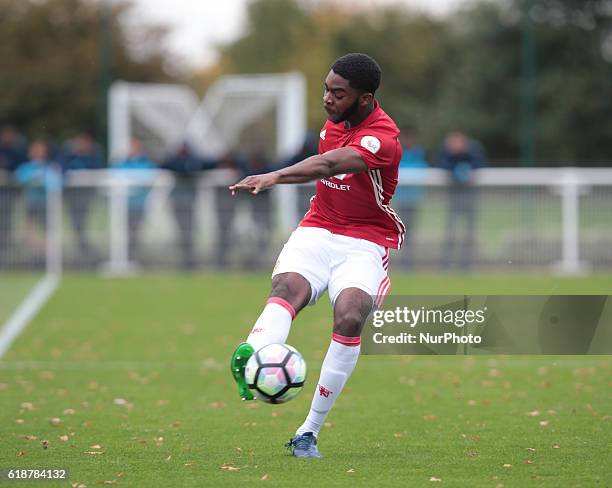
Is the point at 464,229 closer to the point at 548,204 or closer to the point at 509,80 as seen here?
the point at 548,204

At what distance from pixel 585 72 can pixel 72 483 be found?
1531 inches

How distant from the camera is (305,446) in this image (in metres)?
7.95

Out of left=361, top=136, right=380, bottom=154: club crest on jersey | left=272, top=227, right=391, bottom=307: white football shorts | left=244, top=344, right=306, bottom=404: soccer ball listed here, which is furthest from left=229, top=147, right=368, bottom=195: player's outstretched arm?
left=244, top=344, right=306, bottom=404: soccer ball

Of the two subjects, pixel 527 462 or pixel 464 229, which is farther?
pixel 464 229

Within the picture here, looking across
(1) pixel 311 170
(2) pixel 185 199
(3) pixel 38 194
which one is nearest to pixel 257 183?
(1) pixel 311 170

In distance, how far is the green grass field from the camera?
7492 millimetres

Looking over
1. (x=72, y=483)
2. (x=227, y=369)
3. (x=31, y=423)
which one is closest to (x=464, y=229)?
(x=227, y=369)

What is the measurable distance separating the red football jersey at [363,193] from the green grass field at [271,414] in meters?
1.50

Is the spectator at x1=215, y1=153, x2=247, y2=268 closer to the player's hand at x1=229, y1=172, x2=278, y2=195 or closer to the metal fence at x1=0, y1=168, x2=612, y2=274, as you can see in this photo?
the metal fence at x1=0, y1=168, x2=612, y2=274

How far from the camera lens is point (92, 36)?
51312 mm

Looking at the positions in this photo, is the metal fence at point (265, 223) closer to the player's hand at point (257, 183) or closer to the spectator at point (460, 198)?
the spectator at point (460, 198)

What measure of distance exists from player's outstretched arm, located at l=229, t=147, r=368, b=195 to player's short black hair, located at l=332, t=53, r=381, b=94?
46 cm

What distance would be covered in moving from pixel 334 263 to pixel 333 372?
0.73 meters

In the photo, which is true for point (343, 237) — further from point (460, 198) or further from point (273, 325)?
point (460, 198)
